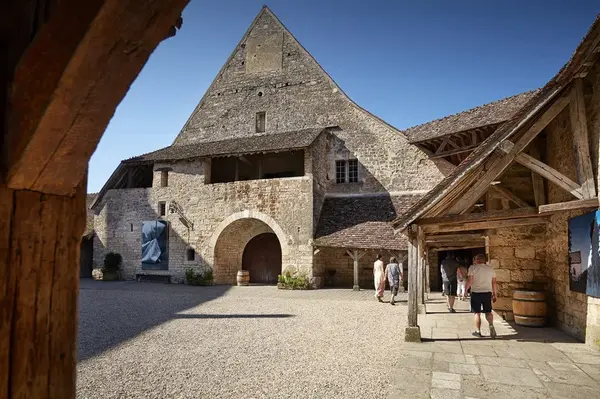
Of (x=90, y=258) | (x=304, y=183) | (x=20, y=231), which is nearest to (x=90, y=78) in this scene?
(x=20, y=231)

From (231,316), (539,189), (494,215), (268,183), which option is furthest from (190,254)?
(539,189)

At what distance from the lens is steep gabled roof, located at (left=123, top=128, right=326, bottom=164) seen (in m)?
16.1

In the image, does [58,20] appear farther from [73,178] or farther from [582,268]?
[582,268]

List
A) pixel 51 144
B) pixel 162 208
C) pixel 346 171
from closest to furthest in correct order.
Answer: pixel 51 144 → pixel 346 171 → pixel 162 208

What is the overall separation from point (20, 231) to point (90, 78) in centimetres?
64

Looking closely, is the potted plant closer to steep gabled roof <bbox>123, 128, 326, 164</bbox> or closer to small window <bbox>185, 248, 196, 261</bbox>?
small window <bbox>185, 248, 196, 261</bbox>

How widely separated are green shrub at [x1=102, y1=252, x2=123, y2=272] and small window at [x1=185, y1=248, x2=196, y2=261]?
149 inches

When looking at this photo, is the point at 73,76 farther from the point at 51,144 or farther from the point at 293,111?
the point at 293,111

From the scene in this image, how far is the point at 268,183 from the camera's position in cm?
1638

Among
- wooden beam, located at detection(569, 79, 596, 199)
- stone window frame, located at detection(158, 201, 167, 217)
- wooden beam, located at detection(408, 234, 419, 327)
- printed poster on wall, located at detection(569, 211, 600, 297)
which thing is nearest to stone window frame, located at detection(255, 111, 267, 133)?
stone window frame, located at detection(158, 201, 167, 217)

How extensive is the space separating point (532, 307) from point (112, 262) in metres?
17.5

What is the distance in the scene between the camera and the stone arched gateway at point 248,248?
53.8 feet

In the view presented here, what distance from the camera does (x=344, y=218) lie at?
16.0 meters

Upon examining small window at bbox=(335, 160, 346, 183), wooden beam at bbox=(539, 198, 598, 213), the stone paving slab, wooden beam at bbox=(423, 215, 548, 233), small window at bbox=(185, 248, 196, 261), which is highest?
small window at bbox=(335, 160, 346, 183)
